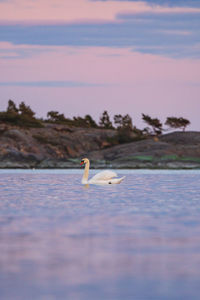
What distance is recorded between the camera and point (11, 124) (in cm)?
12062

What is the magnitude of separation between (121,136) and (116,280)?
4424 inches

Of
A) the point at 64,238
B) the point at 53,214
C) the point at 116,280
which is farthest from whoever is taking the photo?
the point at 53,214

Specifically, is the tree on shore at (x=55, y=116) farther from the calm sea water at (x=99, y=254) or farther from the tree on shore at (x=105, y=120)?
the calm sea water at (x=99, y=254)

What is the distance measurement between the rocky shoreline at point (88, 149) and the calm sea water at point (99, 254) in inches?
2596

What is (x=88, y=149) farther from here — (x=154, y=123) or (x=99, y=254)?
(x=99, y=254)

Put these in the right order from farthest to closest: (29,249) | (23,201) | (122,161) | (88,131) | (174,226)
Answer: (88,131), (122,161), (23,201), (174,226), (29,249)

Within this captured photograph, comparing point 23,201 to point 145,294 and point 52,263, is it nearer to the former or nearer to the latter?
point 52,263

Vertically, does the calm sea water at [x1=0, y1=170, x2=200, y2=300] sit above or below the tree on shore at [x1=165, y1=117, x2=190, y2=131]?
below

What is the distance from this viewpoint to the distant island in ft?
290

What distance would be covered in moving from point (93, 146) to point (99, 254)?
11056cm

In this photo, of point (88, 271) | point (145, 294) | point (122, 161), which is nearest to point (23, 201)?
point (88, 271)

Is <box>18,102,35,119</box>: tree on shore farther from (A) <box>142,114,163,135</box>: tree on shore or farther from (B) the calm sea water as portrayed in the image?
(B) the calm sea water

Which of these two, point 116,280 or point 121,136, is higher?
point 121,136

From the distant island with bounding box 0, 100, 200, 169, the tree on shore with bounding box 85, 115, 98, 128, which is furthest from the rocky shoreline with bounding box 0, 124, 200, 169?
the tree on shore with bounding box 85, 115, 98, 128
